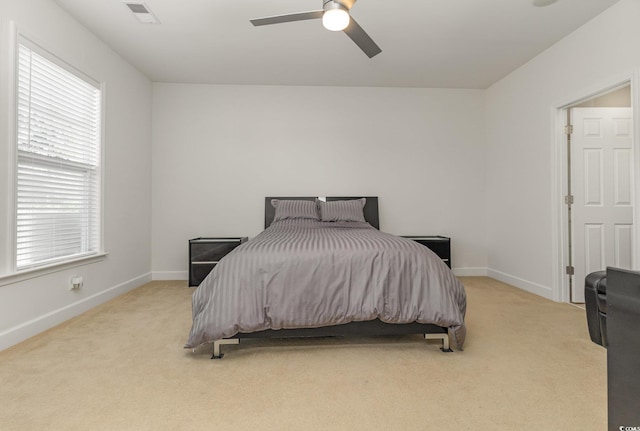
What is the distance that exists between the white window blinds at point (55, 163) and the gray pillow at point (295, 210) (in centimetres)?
188

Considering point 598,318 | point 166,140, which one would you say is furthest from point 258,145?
point 598,318

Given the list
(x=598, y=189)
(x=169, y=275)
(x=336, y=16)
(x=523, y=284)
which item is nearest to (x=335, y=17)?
(x=336, y=16)

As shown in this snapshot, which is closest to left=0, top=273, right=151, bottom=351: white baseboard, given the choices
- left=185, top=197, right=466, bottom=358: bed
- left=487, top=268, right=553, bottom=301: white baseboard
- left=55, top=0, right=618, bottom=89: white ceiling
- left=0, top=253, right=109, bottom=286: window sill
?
left=0, top=253, right=109, bottom=286: window sill

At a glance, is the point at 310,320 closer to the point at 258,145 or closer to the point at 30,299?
the point at 30,299

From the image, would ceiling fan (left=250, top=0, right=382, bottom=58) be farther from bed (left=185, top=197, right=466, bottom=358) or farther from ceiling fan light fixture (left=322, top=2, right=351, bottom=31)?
bed (left=185, top=197, right=466, bottom=358)

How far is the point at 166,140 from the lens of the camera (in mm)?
4355

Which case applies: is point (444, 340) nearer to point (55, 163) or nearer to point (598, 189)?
point (598, 189)

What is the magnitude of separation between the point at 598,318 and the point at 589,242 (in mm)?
3030

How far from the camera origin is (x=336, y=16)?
1.99m

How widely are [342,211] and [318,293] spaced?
2107 mm

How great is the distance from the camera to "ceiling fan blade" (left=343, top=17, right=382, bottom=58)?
7.18ft

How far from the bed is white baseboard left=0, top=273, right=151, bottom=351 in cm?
131

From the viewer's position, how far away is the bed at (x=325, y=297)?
1.98m

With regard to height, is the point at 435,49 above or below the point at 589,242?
above
